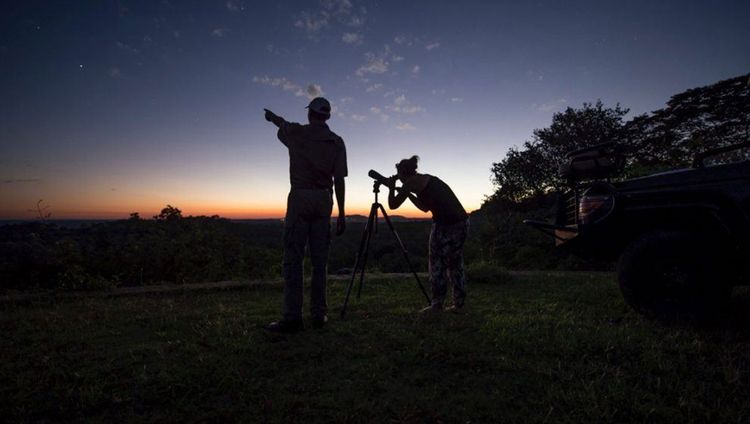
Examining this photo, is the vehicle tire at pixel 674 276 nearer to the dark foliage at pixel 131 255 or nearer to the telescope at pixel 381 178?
the telescope at pixel 381 178

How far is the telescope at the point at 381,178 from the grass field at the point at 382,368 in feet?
5.67

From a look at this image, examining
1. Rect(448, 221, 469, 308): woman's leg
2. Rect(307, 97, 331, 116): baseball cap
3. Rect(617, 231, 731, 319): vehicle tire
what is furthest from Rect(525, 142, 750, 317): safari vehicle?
Rect(307, 97, 331, 116): baseball cap

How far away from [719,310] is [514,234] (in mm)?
11013

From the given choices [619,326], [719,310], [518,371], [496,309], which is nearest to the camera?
[518,371]

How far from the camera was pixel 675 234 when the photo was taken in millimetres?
3801

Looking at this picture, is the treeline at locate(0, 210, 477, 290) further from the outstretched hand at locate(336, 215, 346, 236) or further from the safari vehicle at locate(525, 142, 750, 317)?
the safari vehicle at locate(525, 142, 750, 317)

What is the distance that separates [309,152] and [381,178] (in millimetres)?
1145

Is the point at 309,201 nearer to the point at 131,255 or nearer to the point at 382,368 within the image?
the point at 382,368

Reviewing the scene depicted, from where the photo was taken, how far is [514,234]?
47.4 feet

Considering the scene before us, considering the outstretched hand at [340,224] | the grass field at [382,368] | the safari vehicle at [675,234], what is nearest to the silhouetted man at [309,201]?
the outstretched hand at [340,224]

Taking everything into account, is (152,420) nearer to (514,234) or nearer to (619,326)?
(619,326)

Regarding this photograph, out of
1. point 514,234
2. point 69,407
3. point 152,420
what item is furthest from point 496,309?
point 514,234

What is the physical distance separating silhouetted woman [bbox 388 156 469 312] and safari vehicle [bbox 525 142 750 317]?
4.68 ft

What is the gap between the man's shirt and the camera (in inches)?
166
